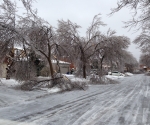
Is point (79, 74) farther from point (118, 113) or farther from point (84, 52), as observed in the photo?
point (118, 113)

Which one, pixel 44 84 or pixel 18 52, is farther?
pixel 18 52

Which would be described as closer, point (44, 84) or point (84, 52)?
point (44, 84)

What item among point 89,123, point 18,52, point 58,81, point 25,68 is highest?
point 18,52

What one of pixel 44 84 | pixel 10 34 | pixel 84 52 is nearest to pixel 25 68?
pixel 44 84

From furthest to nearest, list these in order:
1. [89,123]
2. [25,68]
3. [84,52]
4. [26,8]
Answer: [84,52] → [25,68] → [26,8] → [89,123]

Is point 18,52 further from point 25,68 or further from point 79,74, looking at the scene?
point 79,74

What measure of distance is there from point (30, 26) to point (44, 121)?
40.3 ft

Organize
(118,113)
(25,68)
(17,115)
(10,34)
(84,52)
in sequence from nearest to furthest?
(17,115) < (118,113) < (10,34) < (25,68) < (84,52)

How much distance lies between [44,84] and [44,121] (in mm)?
10554

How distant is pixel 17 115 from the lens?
25.8ft

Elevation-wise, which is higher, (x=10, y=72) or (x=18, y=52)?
Result: (x=18, y=52)

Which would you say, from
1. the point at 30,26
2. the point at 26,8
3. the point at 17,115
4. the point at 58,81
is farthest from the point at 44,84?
the point at 17,115

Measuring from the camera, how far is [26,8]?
10.9 metres

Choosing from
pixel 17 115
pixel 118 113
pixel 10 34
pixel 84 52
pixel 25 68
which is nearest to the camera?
pixel 17 115
